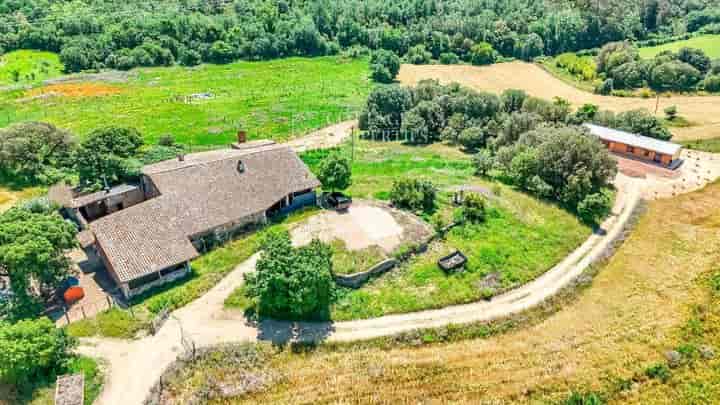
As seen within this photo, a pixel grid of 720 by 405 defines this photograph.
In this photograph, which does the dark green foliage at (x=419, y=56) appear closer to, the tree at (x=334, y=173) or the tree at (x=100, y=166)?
the tree at (x=334, y=173)

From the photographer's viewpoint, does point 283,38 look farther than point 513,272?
Yes

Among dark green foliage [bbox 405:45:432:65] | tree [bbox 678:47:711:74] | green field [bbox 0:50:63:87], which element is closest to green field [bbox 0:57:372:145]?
green field [bbox 0:50:63:87]

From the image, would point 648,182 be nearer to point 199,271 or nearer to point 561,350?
Result: point 561,350

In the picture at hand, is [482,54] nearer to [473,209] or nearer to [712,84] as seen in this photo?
[712,84]

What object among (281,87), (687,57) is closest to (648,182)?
(687,57)

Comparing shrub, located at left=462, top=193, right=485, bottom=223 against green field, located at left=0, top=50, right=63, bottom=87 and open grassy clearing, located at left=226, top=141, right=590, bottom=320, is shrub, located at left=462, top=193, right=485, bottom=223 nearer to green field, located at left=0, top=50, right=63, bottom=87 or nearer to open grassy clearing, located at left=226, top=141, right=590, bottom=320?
open grassy clearing, located at left=226, top=141, right=590, bottom=320

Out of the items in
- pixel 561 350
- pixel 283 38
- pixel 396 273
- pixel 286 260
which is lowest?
pixel 561 350

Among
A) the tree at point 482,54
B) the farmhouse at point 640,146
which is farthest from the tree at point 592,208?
the tree at point 482,54
